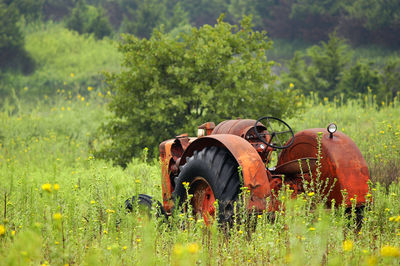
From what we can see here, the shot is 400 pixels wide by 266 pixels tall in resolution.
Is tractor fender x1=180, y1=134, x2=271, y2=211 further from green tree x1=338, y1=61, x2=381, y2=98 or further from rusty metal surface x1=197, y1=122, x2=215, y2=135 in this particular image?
green tree x1=338, y1=61, x2=381, y2=98

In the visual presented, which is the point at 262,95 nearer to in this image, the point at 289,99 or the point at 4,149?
the point at 289,99

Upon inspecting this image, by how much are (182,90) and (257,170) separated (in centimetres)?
571

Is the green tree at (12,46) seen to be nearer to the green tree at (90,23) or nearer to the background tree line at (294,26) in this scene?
the background tree line at (294,26)

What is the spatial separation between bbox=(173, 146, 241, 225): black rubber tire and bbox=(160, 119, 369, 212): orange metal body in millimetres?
115

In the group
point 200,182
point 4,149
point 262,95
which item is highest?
point 262,95

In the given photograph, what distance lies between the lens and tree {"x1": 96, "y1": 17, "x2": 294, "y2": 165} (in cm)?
888

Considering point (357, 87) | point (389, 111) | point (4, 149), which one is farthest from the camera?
point (357, 87)

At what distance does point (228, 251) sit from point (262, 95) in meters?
6.30

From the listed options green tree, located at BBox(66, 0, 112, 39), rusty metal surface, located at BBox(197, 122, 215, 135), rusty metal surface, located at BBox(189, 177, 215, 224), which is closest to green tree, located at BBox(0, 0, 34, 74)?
green tree, located at BBox(66, 0, 112, 39)

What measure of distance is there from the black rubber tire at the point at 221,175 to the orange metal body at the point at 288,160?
0.11 m

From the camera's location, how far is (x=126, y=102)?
9055mm

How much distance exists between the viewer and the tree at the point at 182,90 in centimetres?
888

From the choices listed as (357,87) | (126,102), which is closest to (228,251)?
(126,102)

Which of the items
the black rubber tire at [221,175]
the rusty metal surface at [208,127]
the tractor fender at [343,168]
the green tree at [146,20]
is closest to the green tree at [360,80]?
the rusty metal surface at [208,127]
